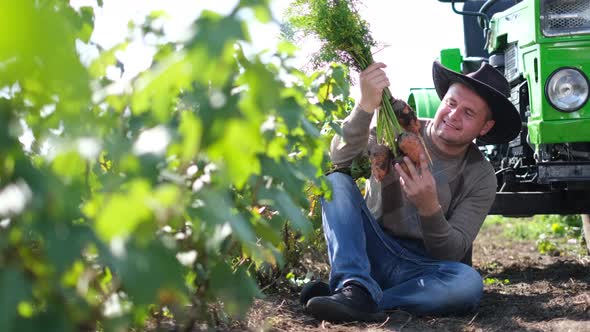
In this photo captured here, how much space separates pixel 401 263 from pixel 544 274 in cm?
184

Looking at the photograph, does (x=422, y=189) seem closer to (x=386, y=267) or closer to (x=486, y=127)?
(x=386, y=267)

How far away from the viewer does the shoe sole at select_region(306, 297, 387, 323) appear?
329cm

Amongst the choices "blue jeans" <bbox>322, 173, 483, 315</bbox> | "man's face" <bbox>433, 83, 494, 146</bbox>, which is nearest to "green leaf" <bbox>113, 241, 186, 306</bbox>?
"blue jeans" <bbox>322, 173, 483, 315</bbox>

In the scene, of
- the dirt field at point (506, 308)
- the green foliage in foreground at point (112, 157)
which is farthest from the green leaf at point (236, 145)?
the dirt field at point (506, 308)

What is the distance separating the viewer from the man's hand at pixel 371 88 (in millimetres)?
3449

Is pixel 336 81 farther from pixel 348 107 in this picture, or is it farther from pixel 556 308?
pixel 556 308

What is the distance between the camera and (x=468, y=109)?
12.7ft

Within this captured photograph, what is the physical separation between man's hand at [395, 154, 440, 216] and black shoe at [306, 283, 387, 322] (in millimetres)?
437

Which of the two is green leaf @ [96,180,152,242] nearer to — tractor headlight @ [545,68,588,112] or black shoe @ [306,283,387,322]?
black shoe @ [306,283,387,322]

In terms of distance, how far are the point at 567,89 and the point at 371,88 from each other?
5.32 feet

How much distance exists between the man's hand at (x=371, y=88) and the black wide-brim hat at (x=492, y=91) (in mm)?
627

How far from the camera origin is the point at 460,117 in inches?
150

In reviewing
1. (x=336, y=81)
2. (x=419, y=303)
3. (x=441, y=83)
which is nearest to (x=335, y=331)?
(x=419, y=303)

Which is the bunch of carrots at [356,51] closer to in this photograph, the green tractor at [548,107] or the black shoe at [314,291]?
the black shoe at [314,291]
